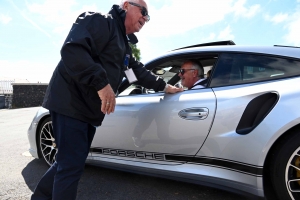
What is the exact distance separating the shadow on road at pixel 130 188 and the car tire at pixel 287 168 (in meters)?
0.55

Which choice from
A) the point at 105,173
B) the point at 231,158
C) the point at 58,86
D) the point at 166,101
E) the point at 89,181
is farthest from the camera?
the point at 105,173

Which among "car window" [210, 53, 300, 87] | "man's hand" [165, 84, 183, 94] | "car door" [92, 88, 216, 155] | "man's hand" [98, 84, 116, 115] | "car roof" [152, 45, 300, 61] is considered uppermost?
"car roof" [152, 45, 300, 61]

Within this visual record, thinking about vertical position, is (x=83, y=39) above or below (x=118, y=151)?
above

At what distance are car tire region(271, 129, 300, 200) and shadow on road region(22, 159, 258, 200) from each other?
552 mm

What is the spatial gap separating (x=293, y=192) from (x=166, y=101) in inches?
43.7

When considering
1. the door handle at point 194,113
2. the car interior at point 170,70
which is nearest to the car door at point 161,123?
the door handle at point 194,113

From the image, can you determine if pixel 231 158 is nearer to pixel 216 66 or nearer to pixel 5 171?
pixel 216 66

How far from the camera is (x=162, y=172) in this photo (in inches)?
81.4

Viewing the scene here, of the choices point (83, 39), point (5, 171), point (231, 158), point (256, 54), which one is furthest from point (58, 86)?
point (5, 171)

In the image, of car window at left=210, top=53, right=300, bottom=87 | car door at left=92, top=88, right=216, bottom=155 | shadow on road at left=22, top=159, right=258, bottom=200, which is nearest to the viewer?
car window at left=210, top=53, right=300, bottom=87

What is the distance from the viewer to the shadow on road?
2.20 m

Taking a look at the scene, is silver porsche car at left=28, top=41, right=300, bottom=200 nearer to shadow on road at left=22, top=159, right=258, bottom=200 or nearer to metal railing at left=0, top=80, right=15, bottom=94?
shadow on road at left=22, top=159, right=258, bottom=200

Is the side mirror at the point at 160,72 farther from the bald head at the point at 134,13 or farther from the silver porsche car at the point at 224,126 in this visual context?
the bald head at the point at 134,13

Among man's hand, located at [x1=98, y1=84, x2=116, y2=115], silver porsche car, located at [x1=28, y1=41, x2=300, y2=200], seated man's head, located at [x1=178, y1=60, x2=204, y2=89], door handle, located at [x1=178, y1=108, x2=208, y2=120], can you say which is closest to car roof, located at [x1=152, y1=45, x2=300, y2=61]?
silver porsche car, located at [x1=28, y1=41, x2=300, y2=200]
